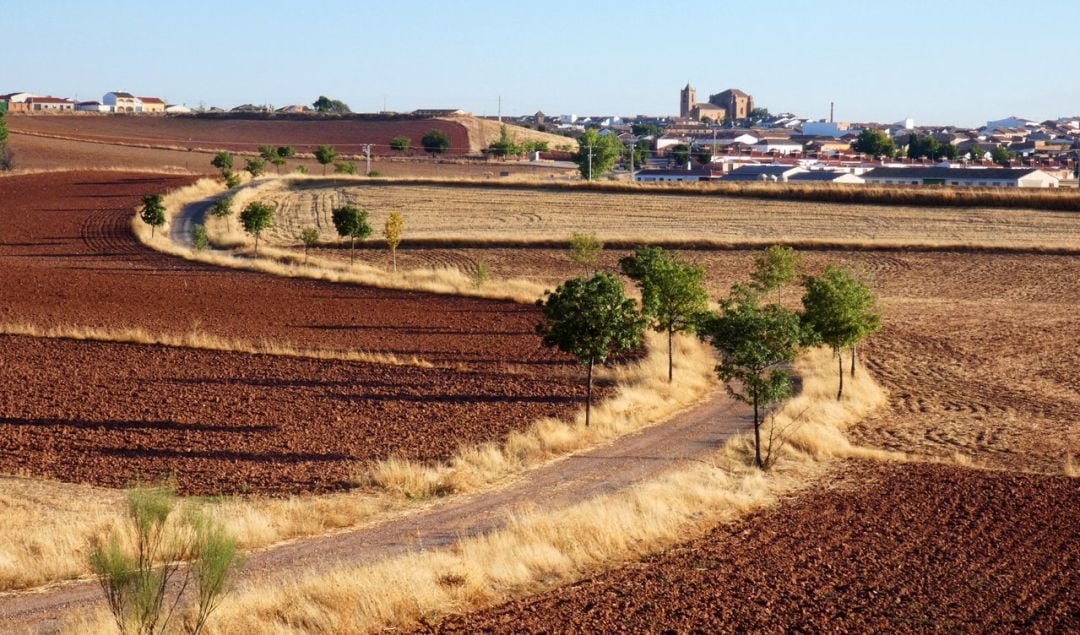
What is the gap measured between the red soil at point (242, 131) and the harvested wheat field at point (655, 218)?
61.6m

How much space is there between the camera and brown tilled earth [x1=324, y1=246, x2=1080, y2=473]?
2697cm

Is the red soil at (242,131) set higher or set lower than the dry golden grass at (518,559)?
higher

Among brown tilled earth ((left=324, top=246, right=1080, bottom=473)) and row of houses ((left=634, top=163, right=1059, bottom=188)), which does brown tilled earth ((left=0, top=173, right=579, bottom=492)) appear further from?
row of houses ((left=634, top=163, right=1059, bottom=188))

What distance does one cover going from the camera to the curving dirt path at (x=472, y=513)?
1480 cm

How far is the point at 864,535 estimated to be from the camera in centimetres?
1822

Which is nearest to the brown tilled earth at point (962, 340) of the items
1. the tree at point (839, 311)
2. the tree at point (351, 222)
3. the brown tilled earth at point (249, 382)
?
the tree at point (351, 222)

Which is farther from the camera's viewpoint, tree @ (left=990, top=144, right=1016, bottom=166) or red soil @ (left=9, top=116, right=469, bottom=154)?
tree @ (left=990, top=144, right=1016, bottom=166)

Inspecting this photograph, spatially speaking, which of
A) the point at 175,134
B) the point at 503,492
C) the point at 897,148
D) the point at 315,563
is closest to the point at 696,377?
the point at 503,492

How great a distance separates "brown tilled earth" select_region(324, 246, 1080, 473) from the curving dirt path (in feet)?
14.0

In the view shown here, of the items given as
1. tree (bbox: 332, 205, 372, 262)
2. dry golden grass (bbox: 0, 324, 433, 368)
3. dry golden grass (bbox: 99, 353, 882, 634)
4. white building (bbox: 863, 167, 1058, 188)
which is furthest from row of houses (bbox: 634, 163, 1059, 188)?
dry golden grass (bbox: 99, 353, 882, 634)

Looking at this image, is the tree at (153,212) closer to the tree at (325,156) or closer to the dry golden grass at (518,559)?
the dry golden grass at (518,559)

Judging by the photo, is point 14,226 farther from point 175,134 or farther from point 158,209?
point 175,134

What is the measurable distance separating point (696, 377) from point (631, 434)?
259 inches

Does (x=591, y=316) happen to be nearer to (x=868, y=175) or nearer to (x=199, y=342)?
(x=199, y=342)
